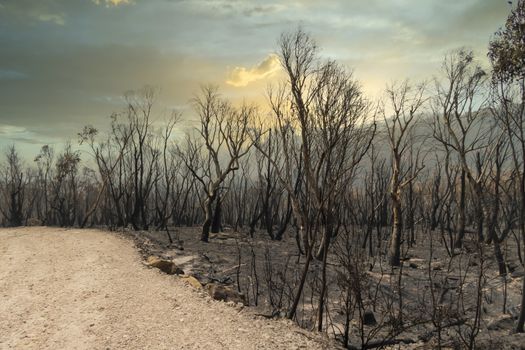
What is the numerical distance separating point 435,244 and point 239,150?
54.8ft

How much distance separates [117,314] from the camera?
962 cm

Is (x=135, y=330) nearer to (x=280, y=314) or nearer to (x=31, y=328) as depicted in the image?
(x=31, y=328)

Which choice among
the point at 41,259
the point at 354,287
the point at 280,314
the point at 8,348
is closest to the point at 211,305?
the point at 280,314

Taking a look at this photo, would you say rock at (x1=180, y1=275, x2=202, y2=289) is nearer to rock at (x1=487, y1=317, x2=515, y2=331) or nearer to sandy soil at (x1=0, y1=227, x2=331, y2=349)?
sandy soil at (x1=0, y1=227, x2=331, y2=349)

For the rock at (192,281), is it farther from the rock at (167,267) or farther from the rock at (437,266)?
the rock at (437,266)

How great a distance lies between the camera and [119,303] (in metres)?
10.5

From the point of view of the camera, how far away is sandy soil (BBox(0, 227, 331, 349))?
26.9 ft

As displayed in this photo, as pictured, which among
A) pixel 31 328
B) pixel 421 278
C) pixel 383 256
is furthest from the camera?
pixel 383 256

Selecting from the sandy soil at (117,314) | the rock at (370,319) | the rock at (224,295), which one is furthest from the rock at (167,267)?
the rock at (370,319)

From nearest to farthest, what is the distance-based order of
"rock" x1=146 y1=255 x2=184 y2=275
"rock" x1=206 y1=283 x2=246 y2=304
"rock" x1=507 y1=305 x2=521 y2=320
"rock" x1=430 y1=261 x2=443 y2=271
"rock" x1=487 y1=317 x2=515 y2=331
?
"rock" x1=206 y1=283 x2=246 y2=304 → "rock" x1=146 y1=255 x2=184 y2=275 → "rock" x1=487 y1=317 x2=515 y2=331 → "rock" x1=507 y1=305 x2=521 y2=320 → "rock" x1=430 y1=261 x2=443 y2=271

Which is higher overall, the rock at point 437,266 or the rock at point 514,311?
the rock at point 437,266

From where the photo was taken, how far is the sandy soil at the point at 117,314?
8.19 m

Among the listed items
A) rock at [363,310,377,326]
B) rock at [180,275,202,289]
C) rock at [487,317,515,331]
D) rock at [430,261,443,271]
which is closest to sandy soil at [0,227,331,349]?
rock at [180,275,202,289]

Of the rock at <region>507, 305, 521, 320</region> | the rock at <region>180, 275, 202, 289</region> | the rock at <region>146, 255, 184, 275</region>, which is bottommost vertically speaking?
the rock at <region>507, 305, 521, 320</region>
